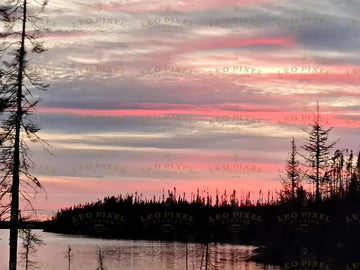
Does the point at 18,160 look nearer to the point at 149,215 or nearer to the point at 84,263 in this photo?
the point at 84,263

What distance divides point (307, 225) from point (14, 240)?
52.9m

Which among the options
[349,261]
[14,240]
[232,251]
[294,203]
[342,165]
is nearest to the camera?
[14,240]

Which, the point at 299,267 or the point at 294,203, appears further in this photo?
the point at 294,203

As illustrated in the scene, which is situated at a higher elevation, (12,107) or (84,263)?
(12,107)

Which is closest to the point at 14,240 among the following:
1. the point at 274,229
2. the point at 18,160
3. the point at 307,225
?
the point at 18,160

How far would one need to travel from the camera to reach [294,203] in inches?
4031

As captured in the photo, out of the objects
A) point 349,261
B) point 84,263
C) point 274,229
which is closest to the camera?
point 349,261

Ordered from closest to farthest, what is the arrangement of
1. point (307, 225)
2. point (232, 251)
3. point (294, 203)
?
point (307, 225) → point (294, 203) → point (232, 251)

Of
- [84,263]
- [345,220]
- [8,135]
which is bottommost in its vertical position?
[84,263]

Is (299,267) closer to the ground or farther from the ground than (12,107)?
closer to the ground

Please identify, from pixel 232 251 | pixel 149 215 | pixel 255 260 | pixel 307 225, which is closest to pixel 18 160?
pixel 307 225

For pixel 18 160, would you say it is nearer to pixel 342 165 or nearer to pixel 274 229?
pixel 274 229

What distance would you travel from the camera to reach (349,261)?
247 ft

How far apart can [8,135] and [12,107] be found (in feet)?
6.59
